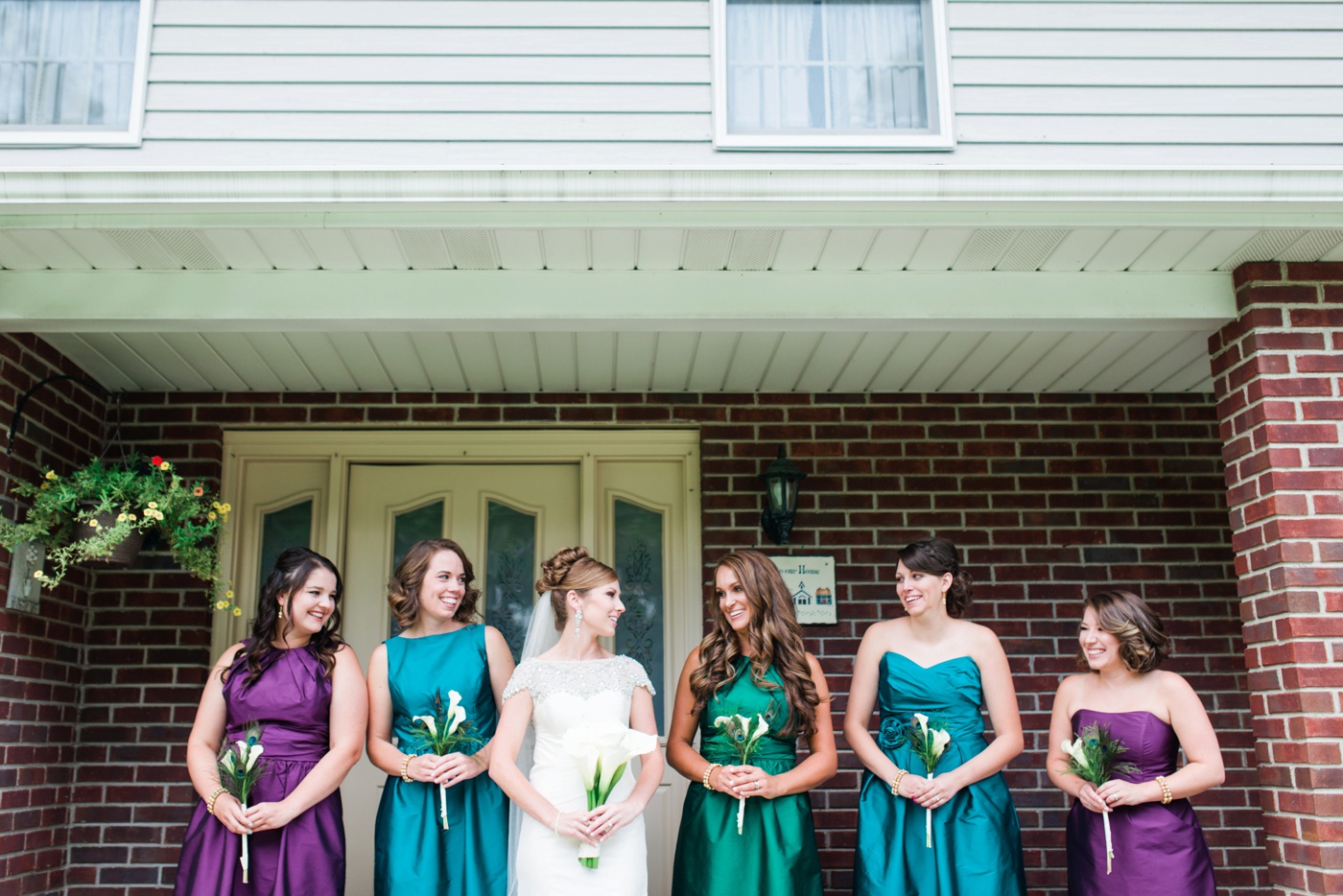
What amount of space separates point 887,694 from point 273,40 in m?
3.06

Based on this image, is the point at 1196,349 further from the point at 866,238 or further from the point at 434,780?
the point at 434,780

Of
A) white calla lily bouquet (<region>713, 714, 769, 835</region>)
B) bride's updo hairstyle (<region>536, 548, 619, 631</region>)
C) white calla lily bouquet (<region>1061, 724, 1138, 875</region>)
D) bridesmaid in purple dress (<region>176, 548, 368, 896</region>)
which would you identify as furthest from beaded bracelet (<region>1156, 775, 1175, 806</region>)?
bridesmaid in purple dress (<region>176, 548, 368, 896</region>)

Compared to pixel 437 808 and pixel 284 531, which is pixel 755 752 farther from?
pixel 284 531

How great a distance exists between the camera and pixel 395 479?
17.3 feet

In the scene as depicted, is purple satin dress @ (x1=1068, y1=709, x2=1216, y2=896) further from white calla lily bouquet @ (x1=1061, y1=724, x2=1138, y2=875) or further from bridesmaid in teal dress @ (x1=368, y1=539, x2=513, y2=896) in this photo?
bridesmaid in teal dress @ (x1=368, y1=539, x2=513, y2=896)

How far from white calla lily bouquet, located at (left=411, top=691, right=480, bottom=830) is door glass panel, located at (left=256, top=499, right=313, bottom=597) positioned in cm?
184

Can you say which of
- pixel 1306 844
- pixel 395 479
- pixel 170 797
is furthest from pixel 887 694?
pixel 170 797

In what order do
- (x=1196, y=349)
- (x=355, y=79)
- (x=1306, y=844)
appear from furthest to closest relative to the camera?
(x=1196, y=349), (x=355, y=79), (x=1306, y=844)

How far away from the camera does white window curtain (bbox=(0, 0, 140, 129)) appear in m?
3.89

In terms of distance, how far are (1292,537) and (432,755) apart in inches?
112

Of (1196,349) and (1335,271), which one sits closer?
(1335,271)

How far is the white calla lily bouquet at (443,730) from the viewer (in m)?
3.57

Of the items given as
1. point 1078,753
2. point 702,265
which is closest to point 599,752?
point 1078,753

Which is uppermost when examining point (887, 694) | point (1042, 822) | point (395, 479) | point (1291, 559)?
point (395, 479)
